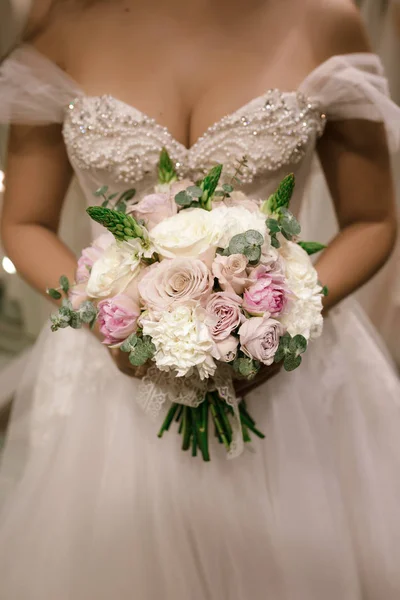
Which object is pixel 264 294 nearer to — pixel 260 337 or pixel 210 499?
pixel 260 337

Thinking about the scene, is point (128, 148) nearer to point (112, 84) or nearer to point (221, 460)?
point (112, 84)

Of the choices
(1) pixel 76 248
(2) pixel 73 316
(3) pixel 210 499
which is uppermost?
(2) pixel 73 316

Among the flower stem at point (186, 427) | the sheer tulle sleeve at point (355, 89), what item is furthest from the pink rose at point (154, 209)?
the sheer tulle sleeve at point (355, 89)

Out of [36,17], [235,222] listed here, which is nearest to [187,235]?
[235,222]

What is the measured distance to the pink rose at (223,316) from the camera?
21.9 inches

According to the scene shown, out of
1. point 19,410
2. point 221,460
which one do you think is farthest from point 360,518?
point 19,410

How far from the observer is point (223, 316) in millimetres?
560

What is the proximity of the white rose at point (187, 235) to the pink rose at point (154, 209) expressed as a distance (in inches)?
1.7

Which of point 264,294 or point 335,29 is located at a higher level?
point 335,29

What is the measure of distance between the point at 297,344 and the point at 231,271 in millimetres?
124

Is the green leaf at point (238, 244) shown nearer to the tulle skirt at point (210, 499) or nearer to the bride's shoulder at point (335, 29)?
the tulle skirt at point (210, 499)

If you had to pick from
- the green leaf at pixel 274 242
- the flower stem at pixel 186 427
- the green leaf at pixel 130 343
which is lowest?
the flower stem at pixel 186 427

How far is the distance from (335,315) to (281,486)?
0.42 m

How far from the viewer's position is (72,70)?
954 mm
